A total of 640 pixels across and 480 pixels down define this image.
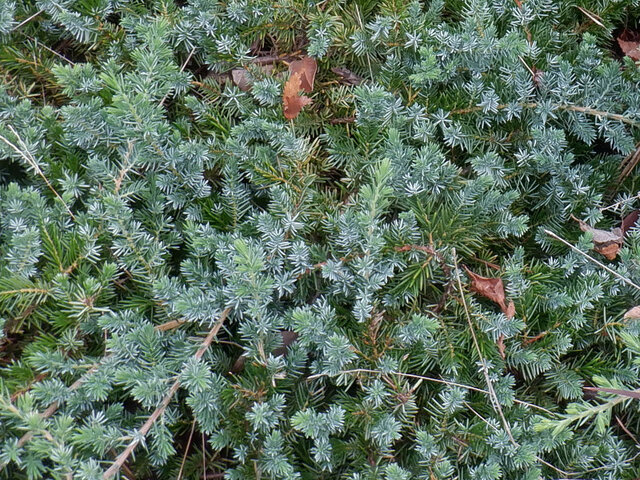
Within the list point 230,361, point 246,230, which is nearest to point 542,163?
point 246,230

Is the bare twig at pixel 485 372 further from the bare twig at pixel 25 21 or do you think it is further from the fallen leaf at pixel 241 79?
the bare twig at pixel 25 21

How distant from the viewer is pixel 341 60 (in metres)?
2.18

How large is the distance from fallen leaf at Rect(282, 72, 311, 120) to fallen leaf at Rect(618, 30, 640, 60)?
119 cm

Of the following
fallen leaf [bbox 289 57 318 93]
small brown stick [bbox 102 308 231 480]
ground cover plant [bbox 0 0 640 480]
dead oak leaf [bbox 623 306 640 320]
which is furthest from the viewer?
fallen leaf [bbox 289 57 318 93]

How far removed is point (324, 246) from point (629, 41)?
1462 millimetres

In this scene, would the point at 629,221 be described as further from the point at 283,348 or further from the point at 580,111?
the point at 283,348

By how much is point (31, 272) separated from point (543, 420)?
59.6 inches

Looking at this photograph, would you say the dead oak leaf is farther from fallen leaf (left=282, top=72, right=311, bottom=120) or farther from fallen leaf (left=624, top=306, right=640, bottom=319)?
fallen leaf (left=282, top=72, right=311, bottom=120)

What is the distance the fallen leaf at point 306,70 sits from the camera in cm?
210

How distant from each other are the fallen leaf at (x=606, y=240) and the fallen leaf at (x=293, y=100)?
978 mm

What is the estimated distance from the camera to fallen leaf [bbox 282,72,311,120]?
202 centimetres

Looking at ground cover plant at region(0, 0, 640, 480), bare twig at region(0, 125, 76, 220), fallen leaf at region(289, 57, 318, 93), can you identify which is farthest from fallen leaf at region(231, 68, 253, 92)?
bare twig at region(0, 125, 76, 220)

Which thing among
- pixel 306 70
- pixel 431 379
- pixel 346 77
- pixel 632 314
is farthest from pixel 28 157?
pixel 632 314

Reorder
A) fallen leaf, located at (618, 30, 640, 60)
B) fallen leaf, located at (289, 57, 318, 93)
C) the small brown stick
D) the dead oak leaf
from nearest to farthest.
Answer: the small brown stick → the dead oak leaf → fallen leaf, located at (289, 57, 318, 93) → fallen leaf, located at (618, 30, 640, 60)
